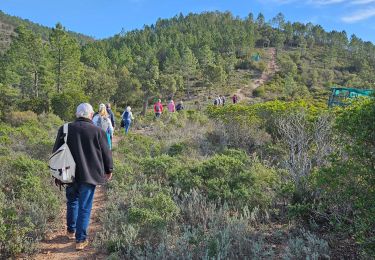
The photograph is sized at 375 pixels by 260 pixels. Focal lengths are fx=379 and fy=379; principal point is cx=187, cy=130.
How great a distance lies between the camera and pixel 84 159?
4.03 m

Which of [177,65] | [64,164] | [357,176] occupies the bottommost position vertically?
[357,176]

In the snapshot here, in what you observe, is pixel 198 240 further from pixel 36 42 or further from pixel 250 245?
pixel 36 42

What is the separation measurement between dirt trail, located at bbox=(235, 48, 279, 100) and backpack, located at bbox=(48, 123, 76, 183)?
4476 cm

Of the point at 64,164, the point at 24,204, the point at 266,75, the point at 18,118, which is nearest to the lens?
the point at 64,164

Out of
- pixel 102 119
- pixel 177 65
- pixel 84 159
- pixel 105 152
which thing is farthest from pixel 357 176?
pixel 177 65

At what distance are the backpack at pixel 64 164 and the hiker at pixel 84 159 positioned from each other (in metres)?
0.04

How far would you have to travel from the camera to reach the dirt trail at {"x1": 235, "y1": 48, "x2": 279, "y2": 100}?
51100mm

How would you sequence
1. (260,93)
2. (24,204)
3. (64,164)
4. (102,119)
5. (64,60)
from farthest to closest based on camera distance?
1. (260,93)
2. (64,60)
3. (102,119)
4. (24,204)
5. (64,164)

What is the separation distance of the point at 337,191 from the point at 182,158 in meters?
4.24

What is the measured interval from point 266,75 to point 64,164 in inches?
2597

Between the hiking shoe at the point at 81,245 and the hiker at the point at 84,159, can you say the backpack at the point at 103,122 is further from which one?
the hiking shoe at the point at 81,245

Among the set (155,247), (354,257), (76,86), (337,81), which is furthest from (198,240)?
(337,81)

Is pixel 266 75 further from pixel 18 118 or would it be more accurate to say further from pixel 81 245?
pixel 81 245

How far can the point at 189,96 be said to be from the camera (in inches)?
2096
